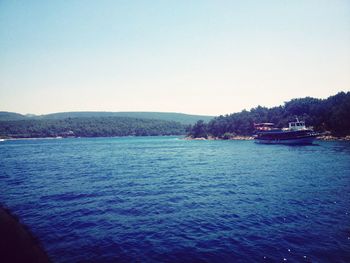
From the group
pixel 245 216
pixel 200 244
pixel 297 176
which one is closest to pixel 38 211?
pixel 200 244

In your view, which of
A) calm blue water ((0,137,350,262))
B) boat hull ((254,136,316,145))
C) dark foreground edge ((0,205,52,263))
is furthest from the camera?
boat hull ((254,136,316,145))

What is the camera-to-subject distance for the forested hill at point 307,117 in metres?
113

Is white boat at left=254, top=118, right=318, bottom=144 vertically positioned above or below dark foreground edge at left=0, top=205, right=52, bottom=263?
above

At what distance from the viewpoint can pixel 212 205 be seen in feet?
70.0

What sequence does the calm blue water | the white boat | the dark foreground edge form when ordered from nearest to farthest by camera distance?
the dark foreground edge, the calm blue water, the white boat

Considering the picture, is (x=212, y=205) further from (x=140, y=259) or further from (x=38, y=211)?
(x=38, y=211)

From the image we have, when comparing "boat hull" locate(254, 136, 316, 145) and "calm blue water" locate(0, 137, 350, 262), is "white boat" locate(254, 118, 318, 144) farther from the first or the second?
"calm blue water" locate(0, 137, 350, 262)

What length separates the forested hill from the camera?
370ft

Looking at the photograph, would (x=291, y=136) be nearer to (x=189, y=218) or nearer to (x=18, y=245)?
(x=189, y=218)

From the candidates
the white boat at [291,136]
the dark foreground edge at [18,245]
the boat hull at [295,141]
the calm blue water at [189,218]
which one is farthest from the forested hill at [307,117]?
the dark foreground edge at [18,245]

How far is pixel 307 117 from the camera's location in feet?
452

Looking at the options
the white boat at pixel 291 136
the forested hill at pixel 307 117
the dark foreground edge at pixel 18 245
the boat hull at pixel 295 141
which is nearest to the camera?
the dark foreground edge at pixel 18 245

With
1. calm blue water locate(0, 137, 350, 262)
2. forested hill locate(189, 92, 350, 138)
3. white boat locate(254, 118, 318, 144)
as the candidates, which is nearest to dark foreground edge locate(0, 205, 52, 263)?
calm blue water locate(0, 137, 350, 262)

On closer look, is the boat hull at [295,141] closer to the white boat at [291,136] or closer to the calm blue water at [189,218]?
the white boat at [291,136]
